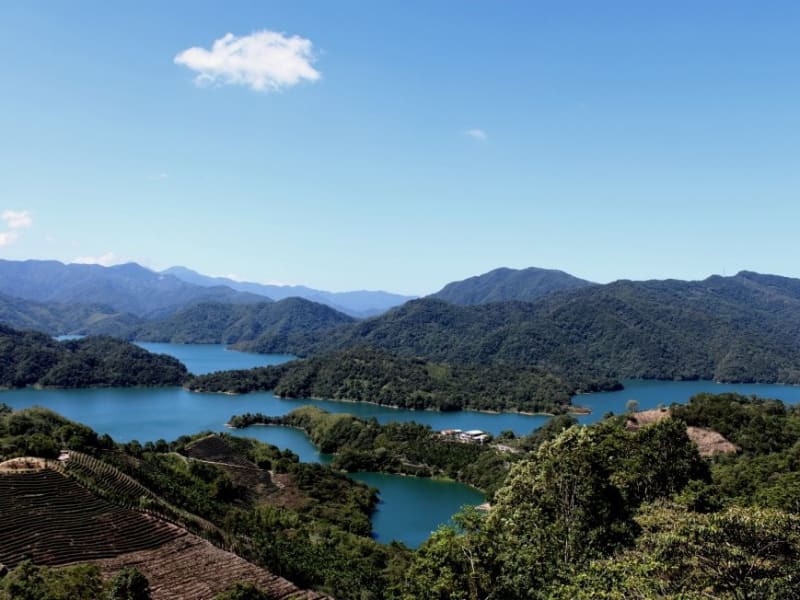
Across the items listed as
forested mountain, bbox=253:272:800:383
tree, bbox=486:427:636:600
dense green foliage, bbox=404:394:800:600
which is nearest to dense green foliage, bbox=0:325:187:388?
forested mountain, bbox=253:272:800:383

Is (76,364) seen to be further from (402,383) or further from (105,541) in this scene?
(105,541)

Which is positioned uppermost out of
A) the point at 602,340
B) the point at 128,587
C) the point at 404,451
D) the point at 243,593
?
the point at 128,587

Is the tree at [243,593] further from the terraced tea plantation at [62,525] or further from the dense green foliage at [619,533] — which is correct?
the dense green foliage at [619,533]

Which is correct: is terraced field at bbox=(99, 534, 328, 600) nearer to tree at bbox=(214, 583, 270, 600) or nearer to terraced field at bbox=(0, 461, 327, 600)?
terraced field at bbox=(0, 461, 327, 600)

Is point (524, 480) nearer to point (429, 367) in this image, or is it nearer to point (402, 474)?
point (402, 474)

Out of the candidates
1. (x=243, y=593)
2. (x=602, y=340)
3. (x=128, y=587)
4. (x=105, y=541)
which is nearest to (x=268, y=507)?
(x=105, y=541)
